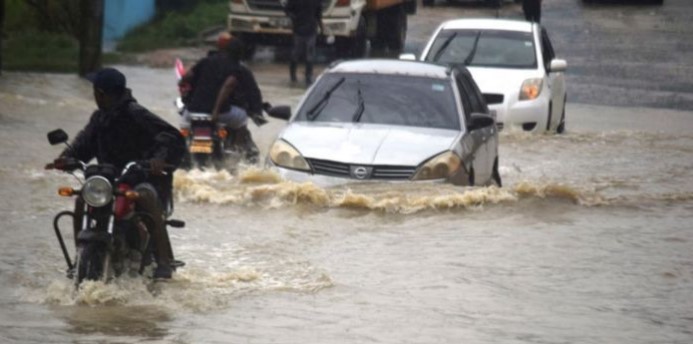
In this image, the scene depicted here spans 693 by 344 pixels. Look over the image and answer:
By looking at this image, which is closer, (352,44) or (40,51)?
(40,51)

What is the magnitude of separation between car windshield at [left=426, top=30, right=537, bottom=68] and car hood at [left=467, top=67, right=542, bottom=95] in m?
0.23

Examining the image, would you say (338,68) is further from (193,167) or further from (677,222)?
(677,222)

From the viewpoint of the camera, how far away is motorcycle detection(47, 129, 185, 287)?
388 inches

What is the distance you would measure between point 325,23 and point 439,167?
17263 mm

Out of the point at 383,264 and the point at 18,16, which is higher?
the point at 383,264

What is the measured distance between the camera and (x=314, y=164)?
14.4 metres

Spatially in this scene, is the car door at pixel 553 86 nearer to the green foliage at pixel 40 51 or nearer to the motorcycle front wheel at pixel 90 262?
the green foliage at pixel 40 51

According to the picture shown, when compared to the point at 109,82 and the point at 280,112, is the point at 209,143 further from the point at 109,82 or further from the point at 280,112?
the point at 109,82

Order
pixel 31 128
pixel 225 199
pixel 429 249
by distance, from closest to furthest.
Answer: pixel 429 249
pixel 225 199
pixel 31 128

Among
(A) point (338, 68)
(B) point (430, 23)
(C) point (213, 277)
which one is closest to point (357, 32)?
(B) point (430, 23)

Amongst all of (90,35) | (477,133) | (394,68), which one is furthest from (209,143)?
(90,35)

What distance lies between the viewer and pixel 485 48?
73.4 feet

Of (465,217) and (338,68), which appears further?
(338,68)

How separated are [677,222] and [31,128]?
9482mm
